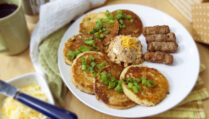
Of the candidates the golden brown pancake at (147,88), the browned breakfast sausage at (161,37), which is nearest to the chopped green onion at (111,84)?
the golden brown pancake at (147,88)

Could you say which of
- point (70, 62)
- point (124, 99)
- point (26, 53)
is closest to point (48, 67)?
point (70, 62)

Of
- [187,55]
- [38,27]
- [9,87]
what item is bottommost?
[187,55]

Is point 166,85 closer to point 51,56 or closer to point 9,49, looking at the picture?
point 51,56

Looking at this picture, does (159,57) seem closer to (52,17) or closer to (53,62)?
(53,62)

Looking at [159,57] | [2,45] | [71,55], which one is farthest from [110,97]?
[2,45]

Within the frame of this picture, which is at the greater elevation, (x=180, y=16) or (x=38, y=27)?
(x=38, y=27)

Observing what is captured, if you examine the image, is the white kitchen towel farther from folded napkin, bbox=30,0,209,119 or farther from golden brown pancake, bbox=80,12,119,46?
golden brown pancake, bbox=80,12,119,46
